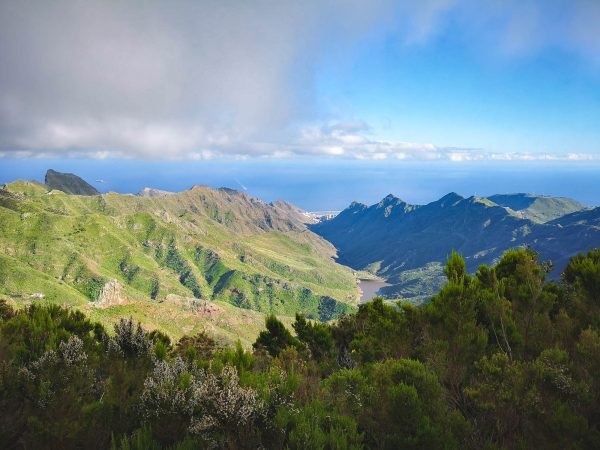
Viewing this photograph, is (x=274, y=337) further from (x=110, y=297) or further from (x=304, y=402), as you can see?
(x=110, y=297)

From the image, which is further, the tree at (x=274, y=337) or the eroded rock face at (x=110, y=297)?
the eroded rock face at (x=110, y=297)

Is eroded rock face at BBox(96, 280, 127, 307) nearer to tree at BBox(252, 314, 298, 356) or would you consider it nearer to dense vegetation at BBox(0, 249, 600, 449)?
tree at BBox(252, 314, 298, 356)

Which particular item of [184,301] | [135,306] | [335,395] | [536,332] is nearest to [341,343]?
[536,332]

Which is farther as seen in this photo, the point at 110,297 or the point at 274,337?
the point at 110,297

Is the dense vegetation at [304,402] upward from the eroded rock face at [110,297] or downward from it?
upward

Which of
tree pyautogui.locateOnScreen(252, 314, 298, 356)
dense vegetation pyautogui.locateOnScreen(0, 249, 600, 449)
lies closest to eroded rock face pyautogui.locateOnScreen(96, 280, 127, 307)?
tree pyautogui.locateOnScreen(252, 314, 298, 356)

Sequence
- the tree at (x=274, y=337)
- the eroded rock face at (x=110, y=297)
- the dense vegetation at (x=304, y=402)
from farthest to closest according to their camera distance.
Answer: the eroded rock face at (x=110, y=297)
the tree at (x=274, y=337)
the dense vegetation at (x=304, y=402)

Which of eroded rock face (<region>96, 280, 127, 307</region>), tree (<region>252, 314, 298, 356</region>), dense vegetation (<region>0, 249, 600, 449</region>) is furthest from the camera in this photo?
eroded rock face (<region>96, 280, 127, 307</region>)

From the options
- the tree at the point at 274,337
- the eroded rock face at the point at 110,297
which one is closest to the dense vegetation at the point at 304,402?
the tree at the point at 274,337

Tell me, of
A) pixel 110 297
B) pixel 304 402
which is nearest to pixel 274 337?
pixel 304 402

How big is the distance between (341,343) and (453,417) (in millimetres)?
29754

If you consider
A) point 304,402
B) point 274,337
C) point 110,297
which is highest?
point 304,402

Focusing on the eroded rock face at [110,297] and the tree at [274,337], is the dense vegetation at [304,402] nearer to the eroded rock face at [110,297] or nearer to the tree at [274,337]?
the tree at [274,337]

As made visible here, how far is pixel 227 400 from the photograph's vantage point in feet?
24.8
